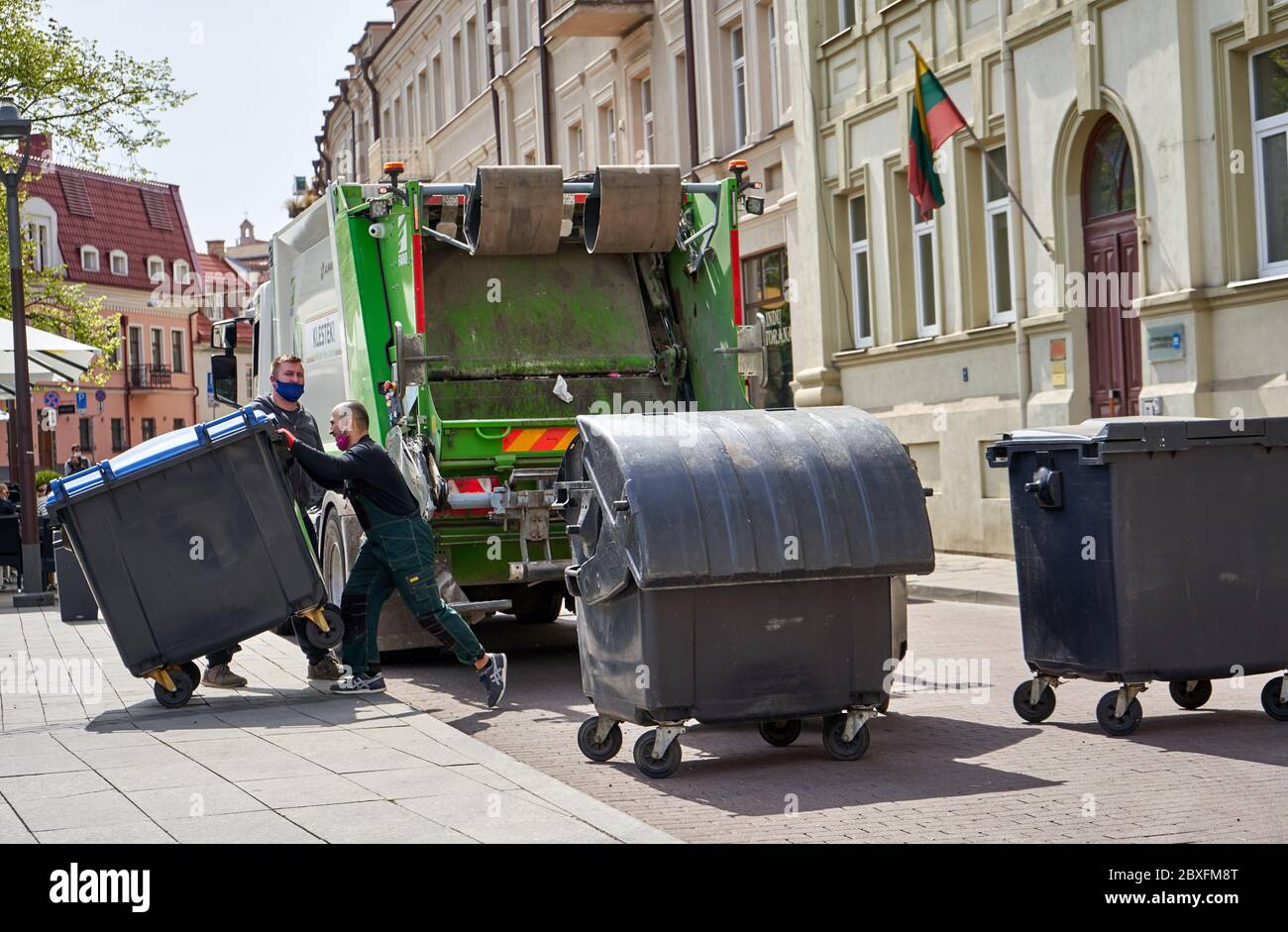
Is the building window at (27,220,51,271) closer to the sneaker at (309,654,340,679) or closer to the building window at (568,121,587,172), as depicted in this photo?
the building window at (568,121,587,172)

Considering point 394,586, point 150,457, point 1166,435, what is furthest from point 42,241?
point 1166,435

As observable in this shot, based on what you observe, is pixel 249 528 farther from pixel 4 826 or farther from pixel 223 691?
pixel 4 826

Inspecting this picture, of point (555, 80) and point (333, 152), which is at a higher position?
point (333, 152)

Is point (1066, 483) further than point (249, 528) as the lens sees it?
No

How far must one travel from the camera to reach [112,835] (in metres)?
5.62

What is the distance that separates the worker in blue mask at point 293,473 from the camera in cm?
974

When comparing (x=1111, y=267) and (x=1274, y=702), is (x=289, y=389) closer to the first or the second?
(x=1274, y=702)

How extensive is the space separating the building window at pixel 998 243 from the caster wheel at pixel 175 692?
35.8 ft

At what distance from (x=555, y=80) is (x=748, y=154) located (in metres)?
8.99

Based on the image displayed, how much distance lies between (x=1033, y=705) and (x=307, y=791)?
3.46 metres

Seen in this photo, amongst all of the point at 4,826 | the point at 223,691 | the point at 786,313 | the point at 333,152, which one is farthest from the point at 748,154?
the point at 333,152

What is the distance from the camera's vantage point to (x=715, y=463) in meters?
6.89
